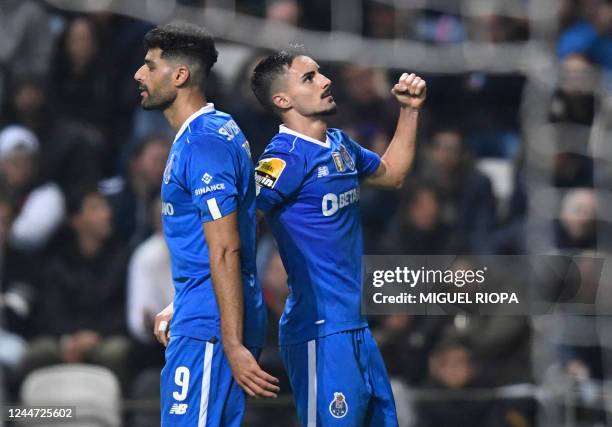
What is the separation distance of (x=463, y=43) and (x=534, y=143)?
2.63 ft

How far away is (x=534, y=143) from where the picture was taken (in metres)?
8.23

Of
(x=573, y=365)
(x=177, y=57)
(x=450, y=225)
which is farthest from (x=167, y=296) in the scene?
(x=177, y=57)

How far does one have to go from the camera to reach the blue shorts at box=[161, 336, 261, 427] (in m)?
4.34

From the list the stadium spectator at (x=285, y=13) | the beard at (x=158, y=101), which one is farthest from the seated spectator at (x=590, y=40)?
the beard at (x=158, y=101)

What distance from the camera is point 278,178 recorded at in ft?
15.8

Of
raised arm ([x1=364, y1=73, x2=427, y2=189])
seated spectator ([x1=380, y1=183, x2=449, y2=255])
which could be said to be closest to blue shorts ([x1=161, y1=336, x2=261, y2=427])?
raised arm ([x1=364, y1=73, x2=427, y2=189])

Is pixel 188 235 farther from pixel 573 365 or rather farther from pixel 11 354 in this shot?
pixel 573 365

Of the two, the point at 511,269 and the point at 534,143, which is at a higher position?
the point at 534,143

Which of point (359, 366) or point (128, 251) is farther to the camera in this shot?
point (128, 251)

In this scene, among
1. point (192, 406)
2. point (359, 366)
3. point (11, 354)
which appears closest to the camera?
point (192, 406)

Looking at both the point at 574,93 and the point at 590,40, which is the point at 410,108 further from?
the point at 590,40

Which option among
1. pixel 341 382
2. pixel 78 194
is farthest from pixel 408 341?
pixel 341 382

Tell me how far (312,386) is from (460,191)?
338 centimetres

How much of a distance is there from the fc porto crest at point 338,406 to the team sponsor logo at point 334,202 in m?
0.64
